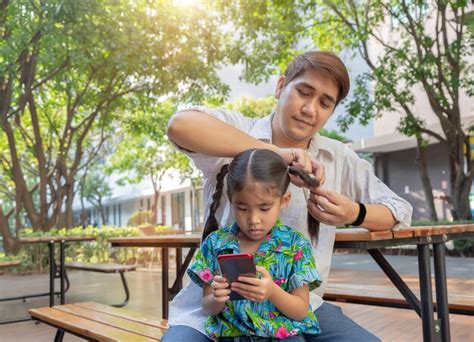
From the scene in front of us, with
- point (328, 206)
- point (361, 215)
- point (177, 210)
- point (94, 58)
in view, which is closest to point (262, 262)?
point (328, 206)

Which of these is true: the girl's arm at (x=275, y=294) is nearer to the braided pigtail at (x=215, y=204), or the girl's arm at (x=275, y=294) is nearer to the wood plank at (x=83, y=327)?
the braided pigtail at (x=215, y=204)

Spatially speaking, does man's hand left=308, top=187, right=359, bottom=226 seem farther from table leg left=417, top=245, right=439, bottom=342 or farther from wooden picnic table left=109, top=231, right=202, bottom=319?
wooden picnic table left=109, top=231, right=202, bottom=319

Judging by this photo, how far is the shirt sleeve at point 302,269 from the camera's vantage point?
154cm

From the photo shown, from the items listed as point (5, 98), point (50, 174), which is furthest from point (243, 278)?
point (50, 174)

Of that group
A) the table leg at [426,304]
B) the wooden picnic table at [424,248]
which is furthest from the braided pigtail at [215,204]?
the table leg at [426,304]

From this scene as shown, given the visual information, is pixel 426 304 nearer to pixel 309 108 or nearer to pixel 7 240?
pixel 309 108

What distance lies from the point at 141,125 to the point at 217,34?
167 inches

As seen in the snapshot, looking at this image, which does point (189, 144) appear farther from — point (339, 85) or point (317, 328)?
point (317, 328)

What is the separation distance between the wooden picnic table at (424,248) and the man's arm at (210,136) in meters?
0.64

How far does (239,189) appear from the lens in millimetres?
1547

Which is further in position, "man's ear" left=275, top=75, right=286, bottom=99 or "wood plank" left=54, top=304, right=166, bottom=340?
"wood plank" left=54, top=304, right=166, bottom=340

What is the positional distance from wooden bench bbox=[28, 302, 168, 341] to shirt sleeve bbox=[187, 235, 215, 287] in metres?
0.87

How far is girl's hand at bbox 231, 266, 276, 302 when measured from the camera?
140 cm

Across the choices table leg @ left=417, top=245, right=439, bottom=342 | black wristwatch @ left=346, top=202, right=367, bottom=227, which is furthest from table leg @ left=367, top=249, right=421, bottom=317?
black wristwatch @ left=346, top=202, right=367, bottom=227
